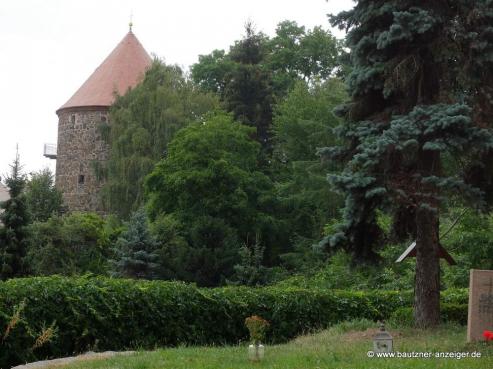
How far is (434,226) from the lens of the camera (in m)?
14.2

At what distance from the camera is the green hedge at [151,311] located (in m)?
13.4

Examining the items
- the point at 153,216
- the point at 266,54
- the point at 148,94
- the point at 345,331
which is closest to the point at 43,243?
the point at 153,216

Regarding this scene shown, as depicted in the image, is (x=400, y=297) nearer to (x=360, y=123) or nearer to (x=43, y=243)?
(x=360, y=123)

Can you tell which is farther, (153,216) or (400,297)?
(153,216)

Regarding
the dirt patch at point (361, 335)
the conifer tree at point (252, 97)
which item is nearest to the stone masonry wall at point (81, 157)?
the conifer tree at point (252, 97)

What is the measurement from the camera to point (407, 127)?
13117mm

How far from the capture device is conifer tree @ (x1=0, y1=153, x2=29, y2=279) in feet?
117

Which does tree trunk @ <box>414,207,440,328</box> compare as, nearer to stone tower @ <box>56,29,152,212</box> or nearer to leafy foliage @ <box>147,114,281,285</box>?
leafy foliage @ <box>147,114,281,285</box>

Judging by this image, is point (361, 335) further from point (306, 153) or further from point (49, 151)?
point (49, 151)

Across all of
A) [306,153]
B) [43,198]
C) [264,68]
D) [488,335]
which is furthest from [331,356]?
[43,198]

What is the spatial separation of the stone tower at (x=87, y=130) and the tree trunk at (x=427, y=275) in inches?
1558

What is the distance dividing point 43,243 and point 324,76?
21.7 metres

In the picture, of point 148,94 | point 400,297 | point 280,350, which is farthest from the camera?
point 148,94

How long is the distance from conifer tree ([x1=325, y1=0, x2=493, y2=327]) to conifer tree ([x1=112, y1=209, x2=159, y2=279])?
21875 millimetres
